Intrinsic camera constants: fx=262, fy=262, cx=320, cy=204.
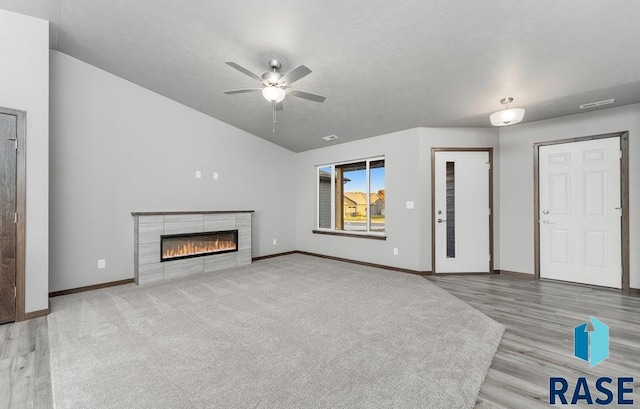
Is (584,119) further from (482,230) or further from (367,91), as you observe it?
(367,91)

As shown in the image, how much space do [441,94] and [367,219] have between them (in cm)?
275

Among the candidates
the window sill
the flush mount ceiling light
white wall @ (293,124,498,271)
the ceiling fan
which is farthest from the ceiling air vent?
the ceiling fan

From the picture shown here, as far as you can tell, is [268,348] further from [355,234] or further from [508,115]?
[508,115]

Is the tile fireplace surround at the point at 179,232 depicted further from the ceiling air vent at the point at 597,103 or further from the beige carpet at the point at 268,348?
the ceiling air vent at the point at 597,103

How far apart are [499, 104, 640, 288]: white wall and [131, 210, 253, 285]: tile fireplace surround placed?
476 cm

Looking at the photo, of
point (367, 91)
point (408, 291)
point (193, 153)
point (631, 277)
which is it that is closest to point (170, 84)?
point (193, 153)

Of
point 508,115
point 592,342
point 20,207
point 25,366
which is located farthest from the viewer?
point 508,115

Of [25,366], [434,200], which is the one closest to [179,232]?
[25,366]

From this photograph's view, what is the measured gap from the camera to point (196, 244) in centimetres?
468

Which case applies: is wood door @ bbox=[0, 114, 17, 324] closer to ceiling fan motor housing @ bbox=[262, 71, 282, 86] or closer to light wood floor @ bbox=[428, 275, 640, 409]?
ceiling fan motor housing @ bbox=[262, 71, 282, 86]

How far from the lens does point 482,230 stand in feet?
15.1

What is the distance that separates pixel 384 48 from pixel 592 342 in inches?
134

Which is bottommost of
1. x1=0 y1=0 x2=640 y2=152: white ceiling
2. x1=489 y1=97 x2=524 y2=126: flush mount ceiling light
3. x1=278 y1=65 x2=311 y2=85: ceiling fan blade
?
x1=489 y1=97 x2=524 y2=126: flush mount ceiling light

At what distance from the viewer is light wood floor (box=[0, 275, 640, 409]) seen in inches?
67.0
